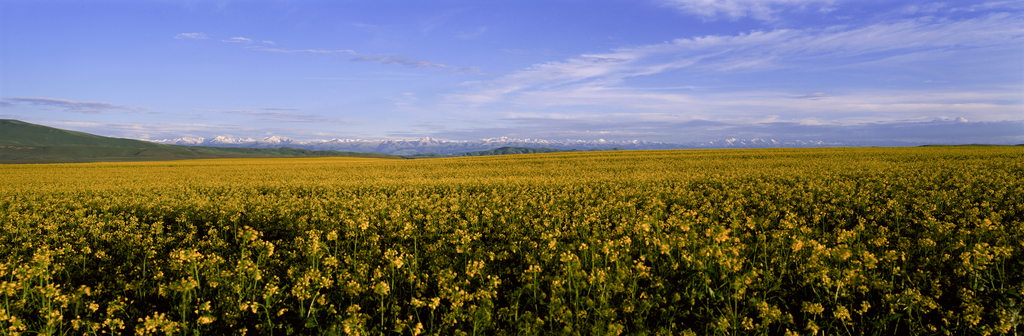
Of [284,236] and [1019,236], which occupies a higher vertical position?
[1019,236]

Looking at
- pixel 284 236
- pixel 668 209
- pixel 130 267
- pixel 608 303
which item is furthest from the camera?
pixel 668 209

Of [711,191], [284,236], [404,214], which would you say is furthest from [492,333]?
[711,191]

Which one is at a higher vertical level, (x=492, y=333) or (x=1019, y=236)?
(x=1019, y=236)

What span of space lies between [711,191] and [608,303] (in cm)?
966

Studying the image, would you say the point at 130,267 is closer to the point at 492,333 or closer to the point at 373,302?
the point at 373,302

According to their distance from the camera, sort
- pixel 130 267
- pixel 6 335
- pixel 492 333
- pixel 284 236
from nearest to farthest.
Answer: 1. pixel 6 335
2. pixel 492 333
3. pixel 130 267
4. pixel 284 236

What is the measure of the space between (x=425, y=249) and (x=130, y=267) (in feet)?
14.6

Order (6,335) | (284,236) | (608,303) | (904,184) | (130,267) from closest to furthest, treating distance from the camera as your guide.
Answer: (6,335), (608,303), (130,267), (284,236), (904,184)

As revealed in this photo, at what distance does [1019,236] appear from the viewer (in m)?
6.00

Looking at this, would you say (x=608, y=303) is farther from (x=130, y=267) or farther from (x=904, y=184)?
(x=904, y=184)

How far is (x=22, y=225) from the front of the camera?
901 cm

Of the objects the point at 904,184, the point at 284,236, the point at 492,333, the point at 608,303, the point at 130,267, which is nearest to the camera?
the point at 492,333

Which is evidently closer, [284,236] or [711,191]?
[284,236]

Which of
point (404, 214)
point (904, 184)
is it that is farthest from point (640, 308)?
point (904, 184)
